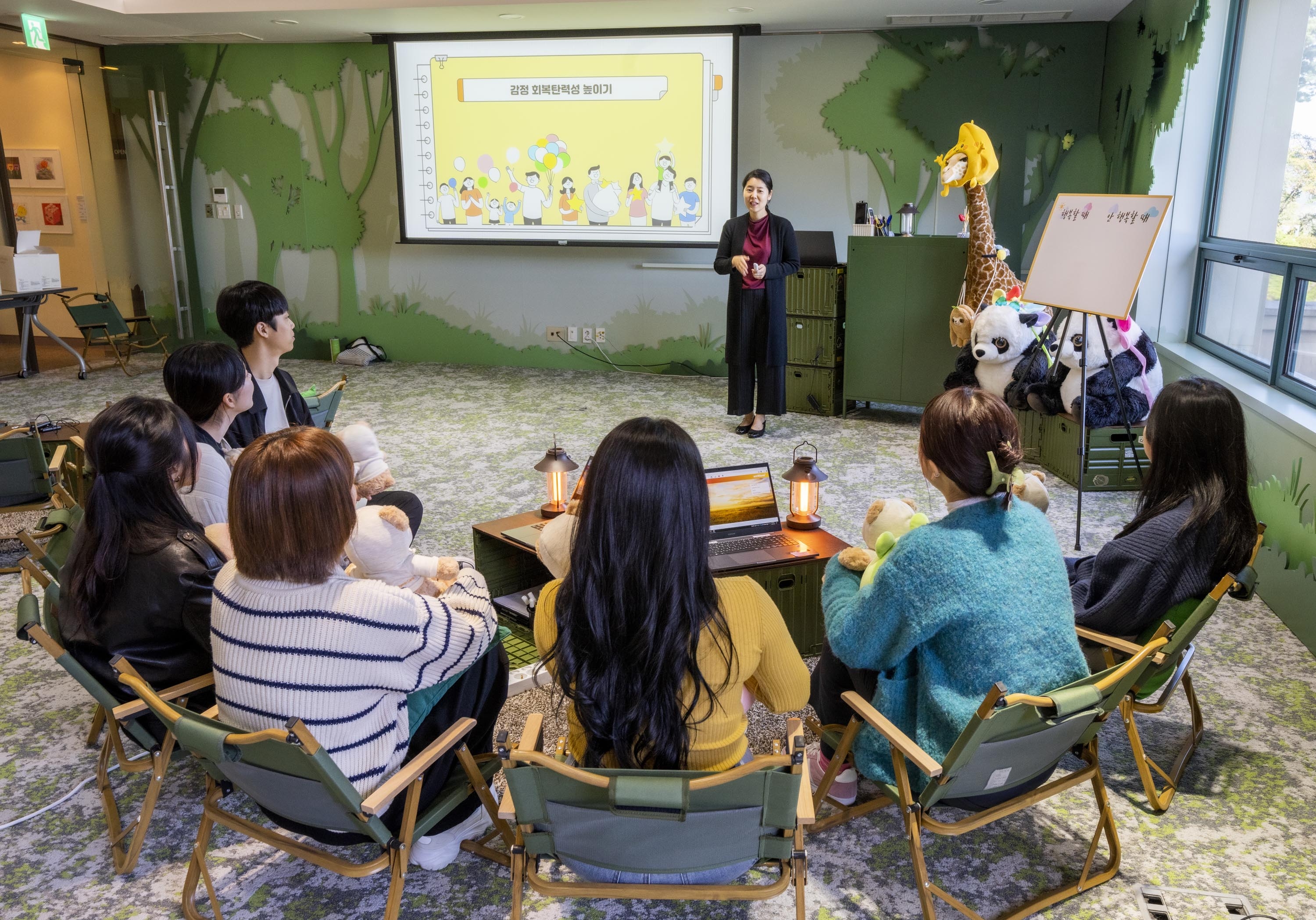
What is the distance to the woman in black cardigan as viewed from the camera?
5496mm

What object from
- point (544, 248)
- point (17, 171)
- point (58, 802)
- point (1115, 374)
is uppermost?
point (17, 171)

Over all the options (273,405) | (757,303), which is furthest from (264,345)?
(757,303)

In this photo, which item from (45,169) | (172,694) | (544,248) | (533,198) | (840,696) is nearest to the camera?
(172,694)

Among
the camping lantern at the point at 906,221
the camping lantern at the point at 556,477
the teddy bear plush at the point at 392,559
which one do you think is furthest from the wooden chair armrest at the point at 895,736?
the camping lantern at the point at 906,221

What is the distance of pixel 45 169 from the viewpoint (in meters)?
8.44

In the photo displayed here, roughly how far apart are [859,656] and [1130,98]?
5.16 meters

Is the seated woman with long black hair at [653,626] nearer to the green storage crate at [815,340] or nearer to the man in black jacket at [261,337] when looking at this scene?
the man in black jacket at [261,337]

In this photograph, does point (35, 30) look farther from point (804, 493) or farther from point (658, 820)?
point (658, 820)

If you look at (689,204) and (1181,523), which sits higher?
(689,204)

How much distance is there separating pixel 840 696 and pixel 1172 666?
74 centimetres

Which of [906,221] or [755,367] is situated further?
[906,221]

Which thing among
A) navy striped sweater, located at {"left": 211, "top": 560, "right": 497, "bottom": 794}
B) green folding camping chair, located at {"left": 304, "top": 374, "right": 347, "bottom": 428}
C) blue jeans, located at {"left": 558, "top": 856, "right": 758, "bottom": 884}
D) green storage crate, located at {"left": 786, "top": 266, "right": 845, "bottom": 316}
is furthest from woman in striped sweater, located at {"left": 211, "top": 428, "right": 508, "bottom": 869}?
green storage crate, located at {"left": 786, "top": 266, "right": 845, "bottom": 316}

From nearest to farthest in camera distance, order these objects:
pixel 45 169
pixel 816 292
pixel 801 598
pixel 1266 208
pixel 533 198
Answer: pixel 801 598 → pixel 1266 208 → pixel 816 292 → pixel 533 198 → pixel 45 169

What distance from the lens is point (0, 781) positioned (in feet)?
8.00
